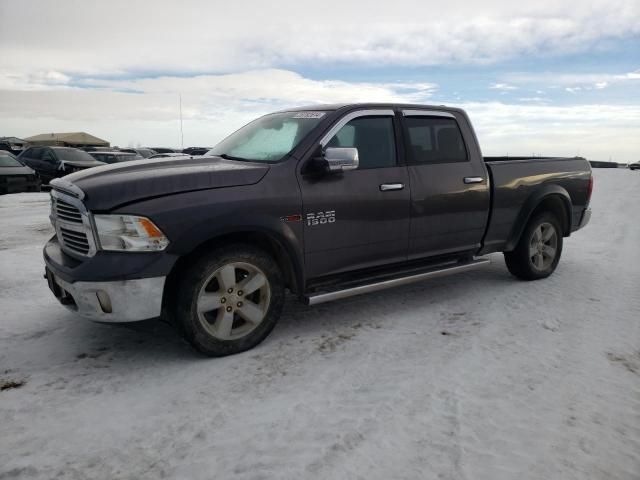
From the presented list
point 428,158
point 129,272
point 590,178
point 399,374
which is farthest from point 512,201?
point 129,272

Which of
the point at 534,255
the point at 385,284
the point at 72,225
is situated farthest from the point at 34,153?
the point at 534,255

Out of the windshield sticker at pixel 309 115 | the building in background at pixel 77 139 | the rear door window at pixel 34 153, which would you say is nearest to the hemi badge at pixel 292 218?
the windshield sticker at pixel 309 115

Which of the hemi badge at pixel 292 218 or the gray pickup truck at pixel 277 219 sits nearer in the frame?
the gray pickup truck at pixel 277 219

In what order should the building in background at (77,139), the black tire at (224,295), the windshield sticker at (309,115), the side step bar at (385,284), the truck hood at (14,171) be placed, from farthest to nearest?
1. the building in background at (77,139)
2. the truck hood at (14,171)
3. the windshield sticker at (309,115)
4. the side step bar at (385,284)
5. the black tire at (224,295)

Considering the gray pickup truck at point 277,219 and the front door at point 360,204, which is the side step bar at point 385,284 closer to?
the gray pickup truck at point 277,219

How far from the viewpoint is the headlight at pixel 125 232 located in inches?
129

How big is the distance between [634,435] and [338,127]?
293 centimetres

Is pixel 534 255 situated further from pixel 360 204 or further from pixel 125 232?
pixel 125 232

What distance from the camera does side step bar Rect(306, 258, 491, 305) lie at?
13.0ft

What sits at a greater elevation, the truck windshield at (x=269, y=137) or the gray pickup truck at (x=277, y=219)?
the truck windshield at (x=269, y=137)

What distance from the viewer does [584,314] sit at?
470 cm

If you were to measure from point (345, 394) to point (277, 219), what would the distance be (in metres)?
1.36

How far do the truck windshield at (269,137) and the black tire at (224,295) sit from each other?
0.89 meters

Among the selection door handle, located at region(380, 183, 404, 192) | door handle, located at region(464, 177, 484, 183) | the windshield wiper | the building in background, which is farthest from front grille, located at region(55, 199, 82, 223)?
the building in background
